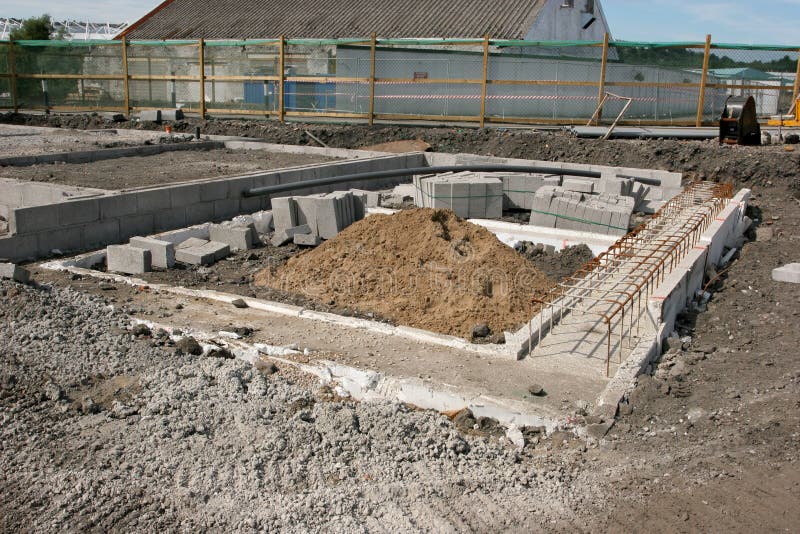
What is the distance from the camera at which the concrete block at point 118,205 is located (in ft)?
28.0

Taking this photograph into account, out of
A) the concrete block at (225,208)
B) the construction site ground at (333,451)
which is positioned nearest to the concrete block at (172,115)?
the concrete block at (225,208)

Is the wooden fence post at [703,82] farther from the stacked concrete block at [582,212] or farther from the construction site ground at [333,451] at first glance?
the construction site ground at [333,451]

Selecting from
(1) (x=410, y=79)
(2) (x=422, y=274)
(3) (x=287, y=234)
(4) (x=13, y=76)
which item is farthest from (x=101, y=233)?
(4) (x=13, y=76)

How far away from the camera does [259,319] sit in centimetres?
625

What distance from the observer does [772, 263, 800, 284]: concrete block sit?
800cm

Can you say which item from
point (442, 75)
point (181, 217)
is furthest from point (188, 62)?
point (181, 217)

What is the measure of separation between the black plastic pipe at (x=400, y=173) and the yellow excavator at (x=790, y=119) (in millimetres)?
7424

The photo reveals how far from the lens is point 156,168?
1220 centimetres

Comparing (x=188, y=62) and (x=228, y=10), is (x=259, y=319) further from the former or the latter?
(x=228, y=10)

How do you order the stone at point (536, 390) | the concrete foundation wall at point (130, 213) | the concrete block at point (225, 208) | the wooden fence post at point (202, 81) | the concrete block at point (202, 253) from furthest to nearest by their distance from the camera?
the wooden fence post at point (202, 81), the concrete block at point (225, 208), the concrete block at point (202, 253), the concrete foundation wall at point (130, 213), the stone at point (536, 390)

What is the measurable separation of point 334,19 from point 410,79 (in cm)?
1251

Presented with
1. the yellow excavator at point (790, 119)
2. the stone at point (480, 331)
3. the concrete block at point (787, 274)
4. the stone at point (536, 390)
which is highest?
the yellow excavator at point (790, 119)

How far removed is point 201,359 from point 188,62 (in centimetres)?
1963

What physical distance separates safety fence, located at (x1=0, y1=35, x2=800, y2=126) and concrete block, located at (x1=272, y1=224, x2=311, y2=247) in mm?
10080
